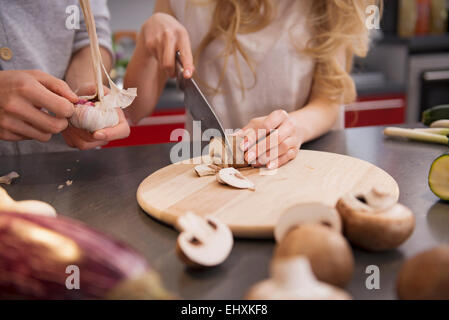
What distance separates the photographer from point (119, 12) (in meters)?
3.44

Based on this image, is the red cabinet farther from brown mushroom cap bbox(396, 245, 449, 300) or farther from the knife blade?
brown mushroom cap bbox(396, 245, 449, 300)

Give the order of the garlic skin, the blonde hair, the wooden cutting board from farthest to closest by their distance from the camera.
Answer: the blonde hair
the garlic skin
the wooden cutting board

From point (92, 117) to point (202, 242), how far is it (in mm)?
535

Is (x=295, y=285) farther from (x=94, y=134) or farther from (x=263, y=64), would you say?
(x=263, y=64)

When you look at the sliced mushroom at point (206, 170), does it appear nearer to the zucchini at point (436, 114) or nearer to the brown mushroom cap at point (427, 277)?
the brown mushroom cap at point (427, 277)

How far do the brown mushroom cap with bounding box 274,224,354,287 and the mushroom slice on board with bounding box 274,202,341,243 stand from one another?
0.19 feet

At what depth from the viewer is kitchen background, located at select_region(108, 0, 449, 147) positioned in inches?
105

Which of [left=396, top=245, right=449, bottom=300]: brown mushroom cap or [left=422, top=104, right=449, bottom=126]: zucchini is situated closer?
[left=396, top=245, right=449, bottom=300]: brown mushroom cap

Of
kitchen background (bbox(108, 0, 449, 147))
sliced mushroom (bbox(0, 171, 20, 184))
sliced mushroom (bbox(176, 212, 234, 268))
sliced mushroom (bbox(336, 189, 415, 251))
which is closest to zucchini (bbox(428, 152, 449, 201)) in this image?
sliced mushroom (bbox(336, 189, 415, 251))

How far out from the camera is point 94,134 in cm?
106

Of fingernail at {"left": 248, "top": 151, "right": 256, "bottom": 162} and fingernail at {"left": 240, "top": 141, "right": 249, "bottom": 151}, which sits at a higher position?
fingernail at {"left": 240, "top": 141, "right": 249, "bottom": 151}

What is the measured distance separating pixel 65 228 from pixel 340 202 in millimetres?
406
